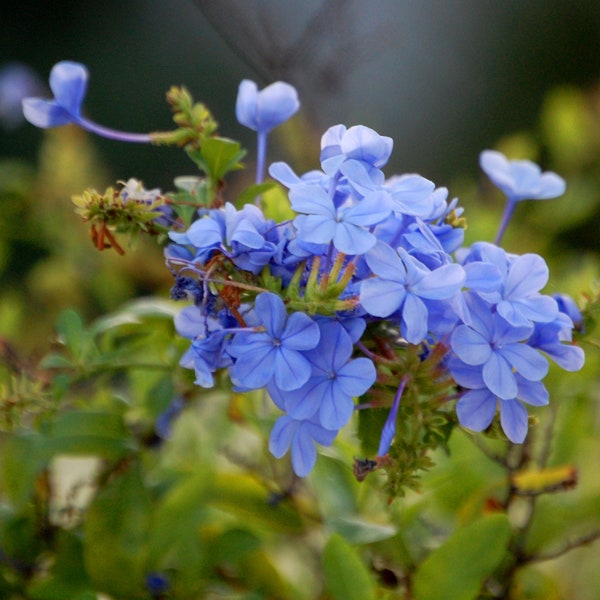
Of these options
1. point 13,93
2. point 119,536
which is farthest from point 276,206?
point 13,93

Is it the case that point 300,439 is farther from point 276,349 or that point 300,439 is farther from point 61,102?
point 61,102

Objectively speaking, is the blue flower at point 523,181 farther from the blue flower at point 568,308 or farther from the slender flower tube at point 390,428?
the slender flower tube at point 390,428

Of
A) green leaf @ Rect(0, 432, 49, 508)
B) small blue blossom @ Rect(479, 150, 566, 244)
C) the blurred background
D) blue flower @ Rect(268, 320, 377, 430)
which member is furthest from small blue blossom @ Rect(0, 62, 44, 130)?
blue flower @ Rect(268, 320, 377, 430)

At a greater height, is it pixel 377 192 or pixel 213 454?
pixel 377 192

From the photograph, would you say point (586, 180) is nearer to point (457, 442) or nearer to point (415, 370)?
point (457, 442)

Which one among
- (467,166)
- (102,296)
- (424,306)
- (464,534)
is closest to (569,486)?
(464,534)

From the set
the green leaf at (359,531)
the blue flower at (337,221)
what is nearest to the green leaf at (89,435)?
the green leaf at (359,531)

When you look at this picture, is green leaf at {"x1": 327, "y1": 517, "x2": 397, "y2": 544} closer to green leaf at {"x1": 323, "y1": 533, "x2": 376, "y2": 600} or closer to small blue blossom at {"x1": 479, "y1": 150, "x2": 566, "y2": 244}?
green leaf at {"x1": 323, "y1": 533, "x2": 376, "y2": 600}
